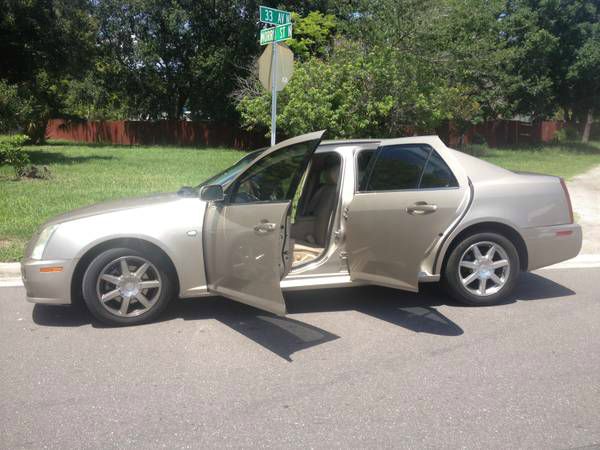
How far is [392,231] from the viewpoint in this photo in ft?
17.3

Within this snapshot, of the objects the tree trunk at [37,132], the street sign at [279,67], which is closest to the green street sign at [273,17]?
the street sign at [279,67]

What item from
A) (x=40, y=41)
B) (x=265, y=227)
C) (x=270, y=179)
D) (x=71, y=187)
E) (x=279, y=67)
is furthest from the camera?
(x=40, y=41)

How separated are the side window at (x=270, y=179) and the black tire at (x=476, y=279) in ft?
5.64

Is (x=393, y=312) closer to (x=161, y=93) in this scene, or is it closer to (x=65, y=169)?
(x=65, y=169)

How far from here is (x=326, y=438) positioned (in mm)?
3344

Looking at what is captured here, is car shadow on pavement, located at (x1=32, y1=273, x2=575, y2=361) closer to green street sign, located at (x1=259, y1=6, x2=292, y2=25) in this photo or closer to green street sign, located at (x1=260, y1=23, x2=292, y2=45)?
green street sign, located at (x1=260, y1=23, x2=292, y2=45)

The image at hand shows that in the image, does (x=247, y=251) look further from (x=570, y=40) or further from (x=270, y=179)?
(x=570, y=40)

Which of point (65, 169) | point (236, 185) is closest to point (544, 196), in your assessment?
point (236, 185)

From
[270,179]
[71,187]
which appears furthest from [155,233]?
[71,187]

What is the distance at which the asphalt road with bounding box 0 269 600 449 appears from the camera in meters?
3.41

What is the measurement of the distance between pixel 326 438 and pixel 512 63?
101ft

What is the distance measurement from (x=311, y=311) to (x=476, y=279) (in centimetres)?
161

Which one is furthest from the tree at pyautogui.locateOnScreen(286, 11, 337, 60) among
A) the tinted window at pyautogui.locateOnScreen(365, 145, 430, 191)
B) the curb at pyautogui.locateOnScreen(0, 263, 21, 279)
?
the tinted window at pyautogui.locateOnScreen(365, 145, 430, 191)

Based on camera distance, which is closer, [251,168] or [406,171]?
[251,168]
